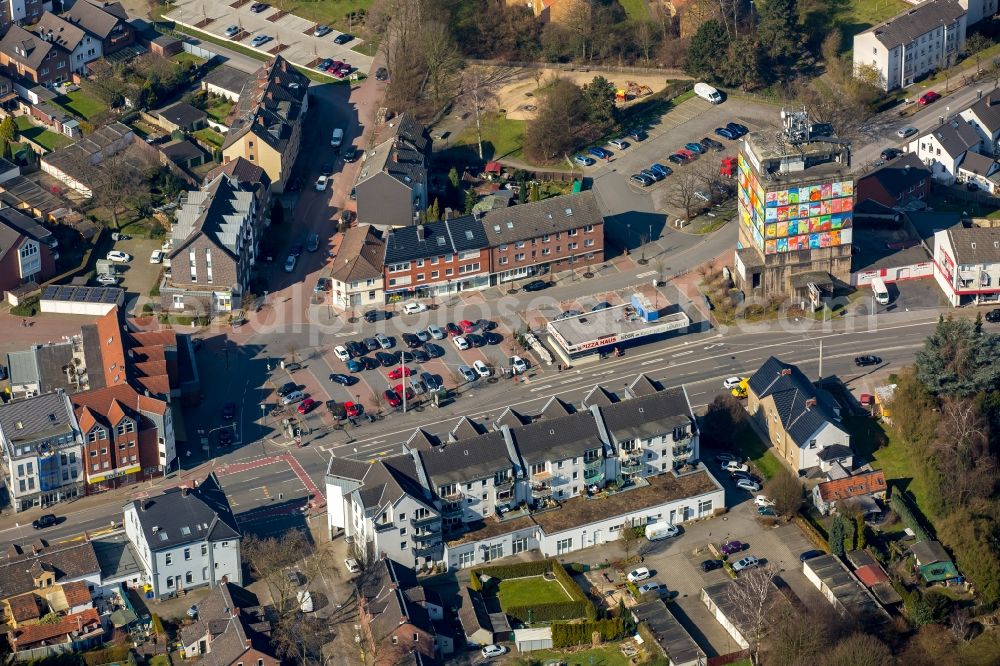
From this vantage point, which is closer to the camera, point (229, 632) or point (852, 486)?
point (229, 632)

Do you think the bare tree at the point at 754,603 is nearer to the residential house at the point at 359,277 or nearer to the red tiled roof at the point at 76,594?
the red tiled roof at the point at 76,594

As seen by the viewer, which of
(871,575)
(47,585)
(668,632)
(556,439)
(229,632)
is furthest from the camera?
(556,439)

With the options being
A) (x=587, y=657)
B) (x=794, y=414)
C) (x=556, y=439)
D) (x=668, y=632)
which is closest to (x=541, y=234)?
(x=556, y=439)

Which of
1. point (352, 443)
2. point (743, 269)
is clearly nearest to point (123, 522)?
point (352, 443)

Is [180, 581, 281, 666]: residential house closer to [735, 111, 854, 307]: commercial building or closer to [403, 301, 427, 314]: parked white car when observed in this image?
[403, 301, 427, 314]: parked white car

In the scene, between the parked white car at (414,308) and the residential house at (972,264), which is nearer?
the residential house at (972,264)

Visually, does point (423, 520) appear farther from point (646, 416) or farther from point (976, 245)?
point (976, 245)

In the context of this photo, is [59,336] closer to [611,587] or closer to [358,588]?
[358,588]

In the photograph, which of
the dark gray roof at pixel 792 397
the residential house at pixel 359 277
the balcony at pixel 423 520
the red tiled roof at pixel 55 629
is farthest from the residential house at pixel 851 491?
the red tiled roof at pixel 55 629
